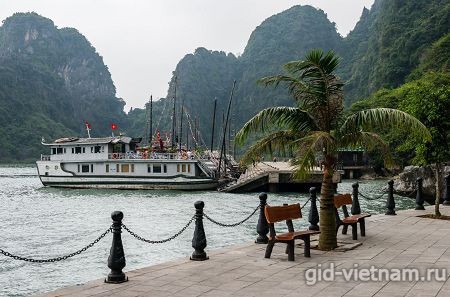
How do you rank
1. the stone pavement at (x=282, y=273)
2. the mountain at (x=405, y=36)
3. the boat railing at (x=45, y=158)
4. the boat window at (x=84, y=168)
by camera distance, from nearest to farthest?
1. the stone pavement at (x=282, y=273)
2. the boat window at (x=84, y=168)
3. the boat railing at (x=45, y=158)
4. the mountain at (x=405, y=36)

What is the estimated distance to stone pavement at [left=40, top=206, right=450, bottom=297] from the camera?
23.1 ft

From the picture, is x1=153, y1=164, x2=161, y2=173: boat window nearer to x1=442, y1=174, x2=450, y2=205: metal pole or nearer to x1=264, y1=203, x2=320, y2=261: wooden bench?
x1=442, y1=174, x2=450, y2=205: metal pole

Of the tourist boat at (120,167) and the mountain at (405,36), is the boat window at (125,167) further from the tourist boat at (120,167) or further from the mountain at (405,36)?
the mountain at (405,36)

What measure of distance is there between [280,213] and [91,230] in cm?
1575

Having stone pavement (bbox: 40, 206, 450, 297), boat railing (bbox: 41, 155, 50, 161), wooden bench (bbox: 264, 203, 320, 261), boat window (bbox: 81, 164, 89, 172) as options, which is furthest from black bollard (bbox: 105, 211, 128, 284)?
boat railing (bbox: 41, 155, 50, 161)

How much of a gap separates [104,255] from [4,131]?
171m

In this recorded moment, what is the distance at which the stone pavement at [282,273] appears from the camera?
7028mm

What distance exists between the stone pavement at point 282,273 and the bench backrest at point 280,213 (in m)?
0.80

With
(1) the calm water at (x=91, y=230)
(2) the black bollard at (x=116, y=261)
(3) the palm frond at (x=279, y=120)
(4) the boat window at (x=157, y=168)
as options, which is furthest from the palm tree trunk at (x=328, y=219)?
(4) the boat window at (x=157, y=168)

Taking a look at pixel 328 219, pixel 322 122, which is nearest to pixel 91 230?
pixel 328 219

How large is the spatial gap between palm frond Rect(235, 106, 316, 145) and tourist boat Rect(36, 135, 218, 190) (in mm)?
39334

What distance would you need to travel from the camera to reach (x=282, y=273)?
825 centimetres

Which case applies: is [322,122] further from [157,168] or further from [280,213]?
[157,168]

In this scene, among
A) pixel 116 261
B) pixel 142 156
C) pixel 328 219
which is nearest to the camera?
pixel 116 261
